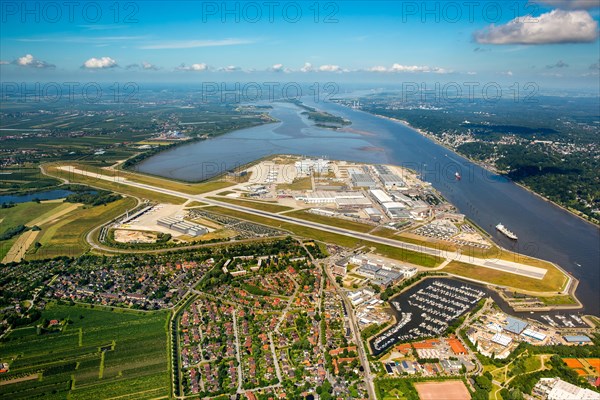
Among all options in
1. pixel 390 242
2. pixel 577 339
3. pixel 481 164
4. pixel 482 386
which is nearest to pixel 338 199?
pixel 390 242

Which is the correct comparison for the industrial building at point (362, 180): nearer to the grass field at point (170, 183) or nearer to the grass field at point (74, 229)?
the grass field at point (170, 183)

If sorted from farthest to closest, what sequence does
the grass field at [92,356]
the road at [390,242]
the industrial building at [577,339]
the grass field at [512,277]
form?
the road at [390,242]
the grass field at [512,277]
the industrial building at [577,339]
the grass field at [92,356]

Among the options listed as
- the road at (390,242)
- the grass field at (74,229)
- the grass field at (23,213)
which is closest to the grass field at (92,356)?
the grass field at (74,229)

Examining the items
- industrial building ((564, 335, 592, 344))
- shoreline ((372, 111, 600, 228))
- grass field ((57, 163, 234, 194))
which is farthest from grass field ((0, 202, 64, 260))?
shoreline ((372, 111, 600, 228))

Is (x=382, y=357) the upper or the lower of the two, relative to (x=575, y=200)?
lower

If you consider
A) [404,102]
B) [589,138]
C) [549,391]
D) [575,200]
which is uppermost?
[404,102]

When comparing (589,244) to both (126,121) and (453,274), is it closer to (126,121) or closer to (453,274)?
(453,274)

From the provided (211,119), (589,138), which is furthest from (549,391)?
(211,119)
